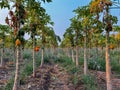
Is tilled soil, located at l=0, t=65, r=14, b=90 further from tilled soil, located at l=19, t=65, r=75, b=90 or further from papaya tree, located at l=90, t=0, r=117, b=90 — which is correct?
papaya tree, located at l=90, t=0, r=117, b=90

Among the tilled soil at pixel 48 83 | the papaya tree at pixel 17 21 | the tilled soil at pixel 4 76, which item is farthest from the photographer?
the tilled soil at pixel 4 76

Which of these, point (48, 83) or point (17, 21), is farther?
point (48, 83)

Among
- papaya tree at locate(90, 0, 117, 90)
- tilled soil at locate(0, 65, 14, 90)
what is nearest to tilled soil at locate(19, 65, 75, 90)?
tilled soil at locate(0, 65, 14, 90)

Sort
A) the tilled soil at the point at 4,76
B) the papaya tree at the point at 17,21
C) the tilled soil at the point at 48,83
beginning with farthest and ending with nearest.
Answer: the tilled soil at the point at 4,76 < the tilled soil at the point at 48,83 < the papaya tree at the point at 17,21

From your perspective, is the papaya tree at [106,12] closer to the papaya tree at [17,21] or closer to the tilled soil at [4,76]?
the papaya tree at [17,21]

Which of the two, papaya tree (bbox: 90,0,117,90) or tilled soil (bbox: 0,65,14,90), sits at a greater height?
papaya tree (bbox: 90,0,117,90)

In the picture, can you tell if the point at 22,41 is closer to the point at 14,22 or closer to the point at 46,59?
the point at 14,22

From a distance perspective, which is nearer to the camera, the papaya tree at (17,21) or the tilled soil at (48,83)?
the papaya tree at (17,21)

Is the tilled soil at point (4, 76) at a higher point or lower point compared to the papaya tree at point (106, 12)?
lower

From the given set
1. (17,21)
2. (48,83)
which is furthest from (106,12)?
(48,83)

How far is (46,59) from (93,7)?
23595mm

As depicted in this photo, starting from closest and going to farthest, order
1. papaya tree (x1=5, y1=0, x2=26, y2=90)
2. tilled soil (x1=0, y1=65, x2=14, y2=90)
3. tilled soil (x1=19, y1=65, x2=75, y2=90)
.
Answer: papaya tree (x1=5, y1=0, x2=26, y2=90) < tilled soil (x1=19, y1=65, x2=75, y2=90) < tilled soil (x1=0, y1=65, x2=14, y2=90)

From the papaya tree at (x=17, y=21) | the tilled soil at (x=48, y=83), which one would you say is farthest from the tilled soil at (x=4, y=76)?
the papaya tree at (x=17, y=21)

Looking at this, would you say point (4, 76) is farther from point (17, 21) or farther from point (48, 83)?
point (17, 21)
